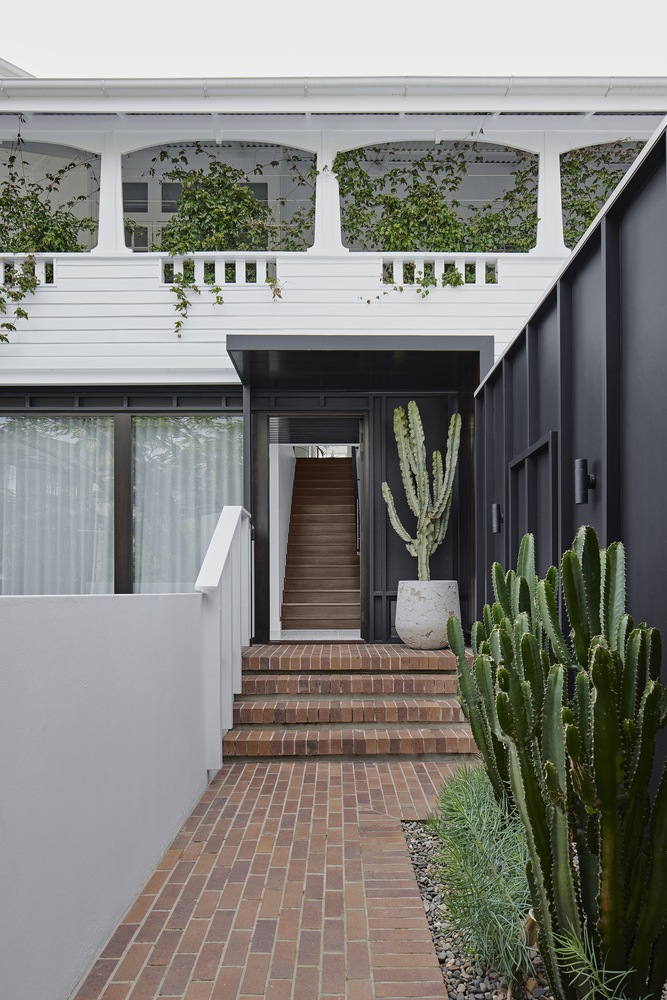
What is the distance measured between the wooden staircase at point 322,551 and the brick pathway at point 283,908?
18.2ft

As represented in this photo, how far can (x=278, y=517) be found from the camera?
9.98 metres

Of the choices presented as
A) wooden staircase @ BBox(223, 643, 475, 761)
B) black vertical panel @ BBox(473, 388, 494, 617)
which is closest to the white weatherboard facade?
black vertical panel @ BBox(473, 388, 494, 617)

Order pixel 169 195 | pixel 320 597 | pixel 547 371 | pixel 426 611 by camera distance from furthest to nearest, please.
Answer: pixel 320 597 → pixel 169 195 → pixel 426 611 → pixel 547 371

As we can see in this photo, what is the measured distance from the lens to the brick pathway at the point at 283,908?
2439mm

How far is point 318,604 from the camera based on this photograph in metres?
10.1

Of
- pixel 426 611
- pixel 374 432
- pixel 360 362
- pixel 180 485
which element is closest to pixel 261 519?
pixel 180 485

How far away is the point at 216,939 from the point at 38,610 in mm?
1435

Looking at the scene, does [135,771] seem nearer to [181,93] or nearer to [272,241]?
[272,241]

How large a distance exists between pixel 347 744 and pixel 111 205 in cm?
551

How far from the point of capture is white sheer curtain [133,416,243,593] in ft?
24.2

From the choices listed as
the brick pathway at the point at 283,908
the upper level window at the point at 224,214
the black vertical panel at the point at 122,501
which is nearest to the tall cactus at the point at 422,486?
the upper level window at the point at 224,214

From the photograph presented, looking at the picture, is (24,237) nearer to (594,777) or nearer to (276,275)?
(276,275)

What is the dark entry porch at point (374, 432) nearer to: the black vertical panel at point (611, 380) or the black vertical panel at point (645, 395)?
the black vertical panel at point (611, 380)
